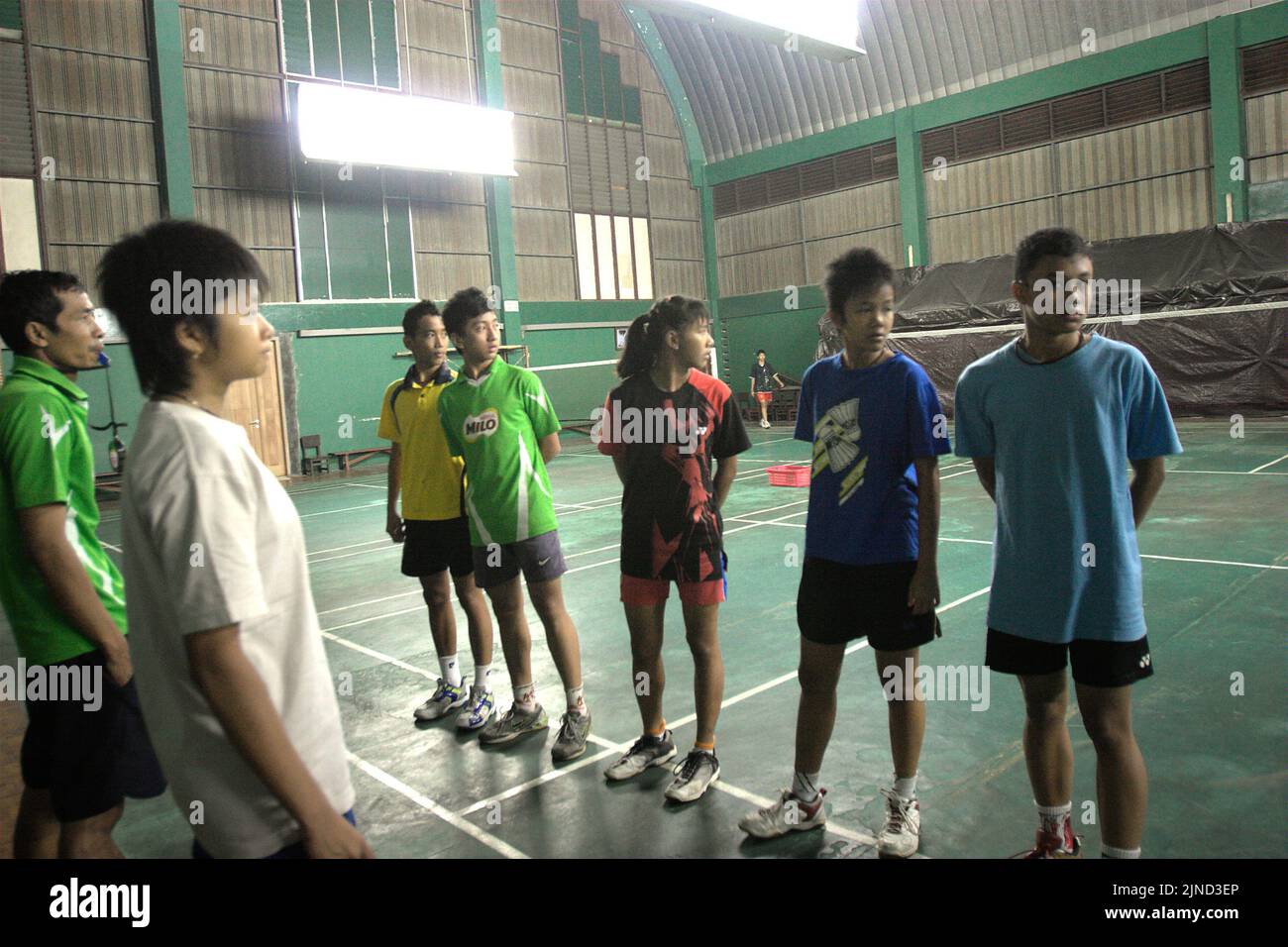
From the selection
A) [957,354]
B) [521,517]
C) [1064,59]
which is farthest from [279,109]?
[521,517]

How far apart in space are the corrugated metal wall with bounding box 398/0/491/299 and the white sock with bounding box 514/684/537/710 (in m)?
18.1

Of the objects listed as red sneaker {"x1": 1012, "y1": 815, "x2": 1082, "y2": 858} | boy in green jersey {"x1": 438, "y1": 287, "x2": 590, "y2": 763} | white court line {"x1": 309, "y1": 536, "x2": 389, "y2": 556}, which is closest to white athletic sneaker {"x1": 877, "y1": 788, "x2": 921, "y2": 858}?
red sneaker {"x1": 1012, "y1": 815, "x2": 1082, "y2": 858}

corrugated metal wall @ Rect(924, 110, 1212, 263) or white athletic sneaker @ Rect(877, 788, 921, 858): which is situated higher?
corrugated metal wall @ Rect(924, 110, 1212, 263)

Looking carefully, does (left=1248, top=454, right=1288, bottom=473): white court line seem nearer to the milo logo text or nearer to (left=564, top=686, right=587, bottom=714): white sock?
(left=564, top=686, right=587, bottom=714): white sock

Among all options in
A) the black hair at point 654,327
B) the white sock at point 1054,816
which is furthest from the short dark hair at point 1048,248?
the white sock at point 1054,816

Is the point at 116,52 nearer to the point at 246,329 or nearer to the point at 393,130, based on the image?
the point at 393,130

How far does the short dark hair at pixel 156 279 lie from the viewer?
5.05 ft

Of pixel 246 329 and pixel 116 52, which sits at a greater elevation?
pixel 116 52

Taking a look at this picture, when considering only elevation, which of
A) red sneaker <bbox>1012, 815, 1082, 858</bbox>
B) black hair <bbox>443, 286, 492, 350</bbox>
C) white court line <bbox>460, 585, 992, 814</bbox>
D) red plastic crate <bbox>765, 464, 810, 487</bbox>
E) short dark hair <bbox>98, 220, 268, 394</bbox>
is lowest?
white court line <bbox>460, 585, 992, 814</bbox>

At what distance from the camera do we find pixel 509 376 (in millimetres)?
4418

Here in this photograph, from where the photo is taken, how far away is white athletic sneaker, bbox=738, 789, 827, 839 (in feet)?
11.1

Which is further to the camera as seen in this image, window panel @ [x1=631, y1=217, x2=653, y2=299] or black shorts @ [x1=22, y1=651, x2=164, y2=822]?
window panel @ [x1=631, y1=217, x2=653, y2=299]

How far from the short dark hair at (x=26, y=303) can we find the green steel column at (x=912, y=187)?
2265 cm

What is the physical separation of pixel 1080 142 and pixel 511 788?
2121 centimetres
